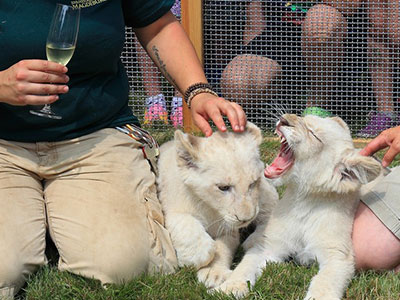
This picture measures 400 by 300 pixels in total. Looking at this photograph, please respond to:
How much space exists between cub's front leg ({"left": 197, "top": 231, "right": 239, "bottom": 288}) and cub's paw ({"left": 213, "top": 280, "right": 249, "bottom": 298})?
0.38 ft

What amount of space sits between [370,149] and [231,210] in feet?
2.37

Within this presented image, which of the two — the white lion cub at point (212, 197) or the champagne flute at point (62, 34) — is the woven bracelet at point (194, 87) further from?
the champagne flute at point (62, 34)

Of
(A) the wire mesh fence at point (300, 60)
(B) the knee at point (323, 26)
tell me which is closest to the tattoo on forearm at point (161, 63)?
(A) the wire mesh fence at point (300, 60)

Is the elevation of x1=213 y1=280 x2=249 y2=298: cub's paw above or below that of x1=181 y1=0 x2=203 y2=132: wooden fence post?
below

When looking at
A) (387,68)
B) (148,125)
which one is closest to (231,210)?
(148,125)

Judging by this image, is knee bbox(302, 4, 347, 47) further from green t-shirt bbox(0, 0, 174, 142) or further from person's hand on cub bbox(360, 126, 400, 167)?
person's hand on cub bbox(360, 126, 400, 167)

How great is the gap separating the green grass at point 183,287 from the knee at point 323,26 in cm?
254

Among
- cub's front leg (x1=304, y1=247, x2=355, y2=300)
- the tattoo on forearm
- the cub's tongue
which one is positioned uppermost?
the tattoo on forearm

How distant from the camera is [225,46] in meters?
5.35

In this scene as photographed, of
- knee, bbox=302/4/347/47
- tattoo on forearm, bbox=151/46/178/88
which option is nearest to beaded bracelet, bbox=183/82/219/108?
tattoo on forearm, bbox=151/46/178/88

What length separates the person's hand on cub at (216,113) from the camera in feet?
10.2

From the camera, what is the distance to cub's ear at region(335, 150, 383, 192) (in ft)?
9.77

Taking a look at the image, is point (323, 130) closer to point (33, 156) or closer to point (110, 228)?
point (110, 228)

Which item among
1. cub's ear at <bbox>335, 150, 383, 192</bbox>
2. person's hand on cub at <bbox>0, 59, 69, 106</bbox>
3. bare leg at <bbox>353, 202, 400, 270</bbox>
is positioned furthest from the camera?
bare leg at <bbox>353, 202, 400, 270</bbox>
